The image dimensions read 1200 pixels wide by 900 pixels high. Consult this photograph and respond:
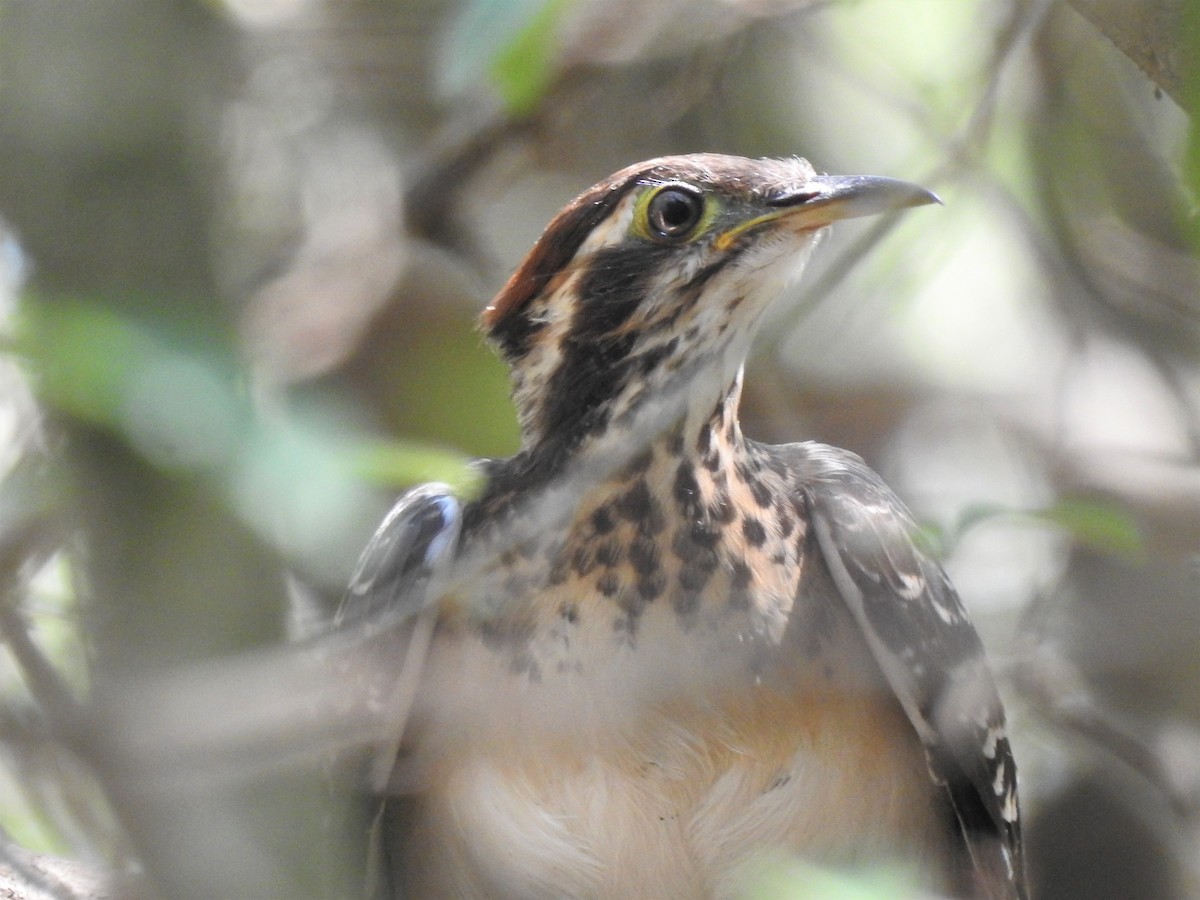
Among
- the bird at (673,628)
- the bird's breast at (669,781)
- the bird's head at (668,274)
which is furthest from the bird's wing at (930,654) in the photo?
the bird's head at (668,274)

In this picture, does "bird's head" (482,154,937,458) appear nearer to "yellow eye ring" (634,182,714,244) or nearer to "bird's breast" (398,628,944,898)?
"yellow eye ring" (634,182,714,244)

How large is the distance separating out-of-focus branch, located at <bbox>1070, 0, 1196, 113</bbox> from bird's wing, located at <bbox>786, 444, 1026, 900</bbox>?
1.37 metres

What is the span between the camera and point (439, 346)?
608 centimetres

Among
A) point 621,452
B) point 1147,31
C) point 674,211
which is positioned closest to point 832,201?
point 674,211

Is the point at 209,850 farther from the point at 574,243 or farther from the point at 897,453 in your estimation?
the point at 897,453

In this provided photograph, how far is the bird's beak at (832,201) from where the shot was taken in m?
3.37

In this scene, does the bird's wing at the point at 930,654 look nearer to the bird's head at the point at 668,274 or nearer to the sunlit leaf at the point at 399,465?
the bird's head at the point at 668,274

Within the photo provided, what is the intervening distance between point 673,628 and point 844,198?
1.08 m

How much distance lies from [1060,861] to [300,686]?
11.9ft

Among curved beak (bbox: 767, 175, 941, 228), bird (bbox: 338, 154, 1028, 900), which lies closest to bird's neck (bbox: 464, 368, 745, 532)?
bird (bbox: 338, 154, 1028, 900)

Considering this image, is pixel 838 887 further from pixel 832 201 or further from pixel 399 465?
pixel 832 201

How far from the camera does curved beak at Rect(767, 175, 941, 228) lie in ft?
11.1

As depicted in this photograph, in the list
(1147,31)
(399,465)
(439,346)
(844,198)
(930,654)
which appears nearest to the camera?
(1147,31)

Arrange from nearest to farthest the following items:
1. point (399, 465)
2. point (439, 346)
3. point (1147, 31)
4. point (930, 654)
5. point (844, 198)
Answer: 1. point (1147, 31)
2. point (399, 465)
3. point (844, 198)
4. point (930, 654)
5. point (439, 346)
